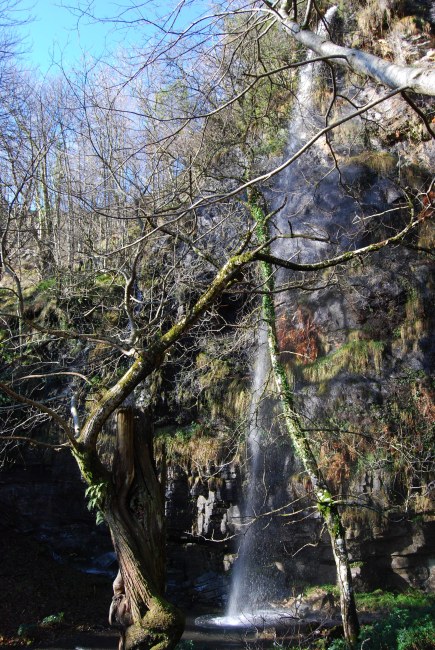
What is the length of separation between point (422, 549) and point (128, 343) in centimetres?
648

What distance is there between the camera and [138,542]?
5625mm

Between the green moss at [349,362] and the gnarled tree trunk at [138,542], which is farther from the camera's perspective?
the green moss at [349,362]

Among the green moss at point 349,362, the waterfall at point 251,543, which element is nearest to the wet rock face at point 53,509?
the waterfall at point 251,543

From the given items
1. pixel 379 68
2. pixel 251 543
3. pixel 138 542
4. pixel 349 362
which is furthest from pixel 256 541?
pixel 379 68

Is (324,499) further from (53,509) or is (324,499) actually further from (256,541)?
(53,509)

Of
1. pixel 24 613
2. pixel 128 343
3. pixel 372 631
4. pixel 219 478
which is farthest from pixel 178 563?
pixel 128 343

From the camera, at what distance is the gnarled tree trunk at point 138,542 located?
17.4ft

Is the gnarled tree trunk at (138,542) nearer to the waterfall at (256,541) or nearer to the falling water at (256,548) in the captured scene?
the falling water at (256,548)

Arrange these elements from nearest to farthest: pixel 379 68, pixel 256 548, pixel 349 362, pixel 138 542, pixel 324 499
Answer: pixel 379 68 < pixel 138 542 < pixel 324 499 < pixel 256 548 < pixel 349 362

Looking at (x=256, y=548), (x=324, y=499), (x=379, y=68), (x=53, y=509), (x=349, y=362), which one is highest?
(x=349, y=362)

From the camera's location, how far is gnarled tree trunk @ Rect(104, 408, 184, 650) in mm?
5305

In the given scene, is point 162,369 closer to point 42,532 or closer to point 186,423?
point 186,423

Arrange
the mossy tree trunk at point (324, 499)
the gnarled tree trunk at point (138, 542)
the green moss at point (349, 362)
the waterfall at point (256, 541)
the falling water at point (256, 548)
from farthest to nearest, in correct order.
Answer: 1. the green moss at point (349, 362)
2. the waterfall at point (256, 541)
3. the falling water at point (256, 548)
4. the mossy tree trunk at point (324, 499)
5. the gnarled tree trunk at point (138, 542)

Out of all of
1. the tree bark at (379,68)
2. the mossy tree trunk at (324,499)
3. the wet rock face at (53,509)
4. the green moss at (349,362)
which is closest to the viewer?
the tree bark at (379,68)
